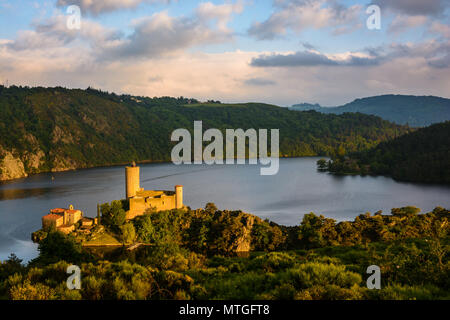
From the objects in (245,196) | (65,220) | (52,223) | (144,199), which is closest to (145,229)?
(144,199)

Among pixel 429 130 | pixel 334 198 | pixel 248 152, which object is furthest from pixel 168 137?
pixel 334 198

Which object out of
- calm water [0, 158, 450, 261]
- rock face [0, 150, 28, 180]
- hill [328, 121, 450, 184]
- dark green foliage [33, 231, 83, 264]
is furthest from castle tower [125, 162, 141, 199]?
rock face [0, 150, 28, 180]

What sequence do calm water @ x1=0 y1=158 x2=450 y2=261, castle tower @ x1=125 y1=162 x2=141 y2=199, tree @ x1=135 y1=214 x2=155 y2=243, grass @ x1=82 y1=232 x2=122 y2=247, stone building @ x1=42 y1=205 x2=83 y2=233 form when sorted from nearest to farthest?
grass @ x1=82 y1=232 x2=122 y2=247, tree @ x1=135 y1=214 x2=155 y2=243, stone building @ x1=42 y1=205 x2=83 y2=233, castle tower @ x1=125 y1=162 x2=141 y2=199, calm water @ x1=0 y1=158 x2=450 y2=261

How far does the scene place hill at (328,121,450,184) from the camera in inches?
3012

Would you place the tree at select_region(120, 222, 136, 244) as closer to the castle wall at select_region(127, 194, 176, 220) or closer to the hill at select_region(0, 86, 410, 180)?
the castle wall at select_region(127, 194, 176, 220)

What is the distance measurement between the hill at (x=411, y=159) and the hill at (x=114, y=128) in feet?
35.8

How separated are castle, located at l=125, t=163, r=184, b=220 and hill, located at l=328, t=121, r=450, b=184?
60010 mm

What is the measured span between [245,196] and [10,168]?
62342 millimetres

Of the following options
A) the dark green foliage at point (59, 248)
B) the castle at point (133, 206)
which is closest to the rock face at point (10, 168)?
the castle at point (133, 206)

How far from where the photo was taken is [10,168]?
89.3 meters

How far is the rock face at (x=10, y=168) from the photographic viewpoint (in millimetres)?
86938

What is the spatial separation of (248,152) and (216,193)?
225 feet

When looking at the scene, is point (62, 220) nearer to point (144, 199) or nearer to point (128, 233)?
point (144, 199)

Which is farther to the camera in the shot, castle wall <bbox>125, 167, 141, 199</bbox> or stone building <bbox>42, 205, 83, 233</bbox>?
castle wall <bbox>125, 167, 141, 199</bbox>
